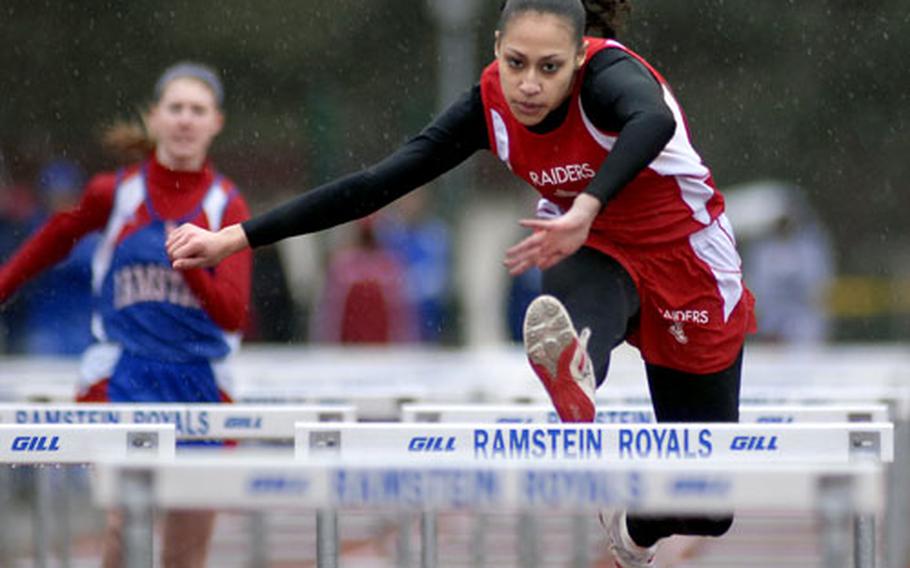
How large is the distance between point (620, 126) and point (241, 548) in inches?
237

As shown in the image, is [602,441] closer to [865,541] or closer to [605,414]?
[865,541]

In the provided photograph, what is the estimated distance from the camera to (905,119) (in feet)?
92.7

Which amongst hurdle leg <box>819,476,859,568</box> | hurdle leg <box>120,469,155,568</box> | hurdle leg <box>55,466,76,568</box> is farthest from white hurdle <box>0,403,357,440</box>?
hurdle leg <box>819,476,859,568</box>

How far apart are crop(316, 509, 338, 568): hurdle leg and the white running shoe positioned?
1306 mm

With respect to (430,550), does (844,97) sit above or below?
above

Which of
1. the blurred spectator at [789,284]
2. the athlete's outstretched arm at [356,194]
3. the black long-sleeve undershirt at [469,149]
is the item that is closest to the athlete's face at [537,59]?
the black long-sleeve undershirt at [469,149]

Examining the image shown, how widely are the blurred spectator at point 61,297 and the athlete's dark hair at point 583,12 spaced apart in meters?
8.06

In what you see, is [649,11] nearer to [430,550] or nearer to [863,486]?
[430,550]

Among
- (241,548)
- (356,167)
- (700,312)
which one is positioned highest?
(356,167)

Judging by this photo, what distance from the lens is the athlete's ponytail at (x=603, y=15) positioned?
616cm

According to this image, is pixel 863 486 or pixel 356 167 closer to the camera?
pixel 863 486

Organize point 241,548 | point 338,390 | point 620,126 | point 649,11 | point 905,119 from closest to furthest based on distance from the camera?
point 620,126 → point 338,390 → point 241,548 → point 649,11 → point 905,119

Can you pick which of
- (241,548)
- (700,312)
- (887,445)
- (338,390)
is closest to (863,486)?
(887,445)

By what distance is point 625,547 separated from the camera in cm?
661
